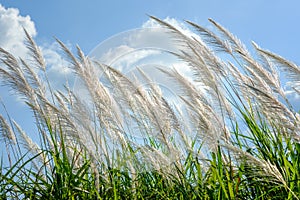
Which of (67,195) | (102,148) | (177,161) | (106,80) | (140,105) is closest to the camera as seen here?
(177,161)

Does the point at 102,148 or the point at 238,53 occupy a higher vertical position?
the point at 238,53

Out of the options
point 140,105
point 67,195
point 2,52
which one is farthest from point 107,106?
point 2,52

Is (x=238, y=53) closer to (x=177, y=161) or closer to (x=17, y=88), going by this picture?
(x=177, y=161)

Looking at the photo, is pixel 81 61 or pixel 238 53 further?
pixel 81 61

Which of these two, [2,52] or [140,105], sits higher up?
[2,52]

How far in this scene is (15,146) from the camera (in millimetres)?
3652

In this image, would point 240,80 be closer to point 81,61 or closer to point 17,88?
point 81,61

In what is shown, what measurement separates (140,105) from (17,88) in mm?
921

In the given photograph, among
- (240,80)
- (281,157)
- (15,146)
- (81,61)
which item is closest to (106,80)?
(81,61)

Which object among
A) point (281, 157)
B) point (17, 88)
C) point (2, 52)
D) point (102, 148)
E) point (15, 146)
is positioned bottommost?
point (281, 157)

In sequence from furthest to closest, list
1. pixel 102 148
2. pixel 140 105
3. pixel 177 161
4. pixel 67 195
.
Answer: pixel 140 105 < pixel 102 148 < pixel 67 195 < pixel 177 161

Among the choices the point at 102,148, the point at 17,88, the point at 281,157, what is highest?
the point at 17,88

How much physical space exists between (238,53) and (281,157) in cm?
78

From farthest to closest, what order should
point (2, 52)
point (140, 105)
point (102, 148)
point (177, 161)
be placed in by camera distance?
point (2, 52) < point (140, 105) < point (102, 148) < point (177, 161)
